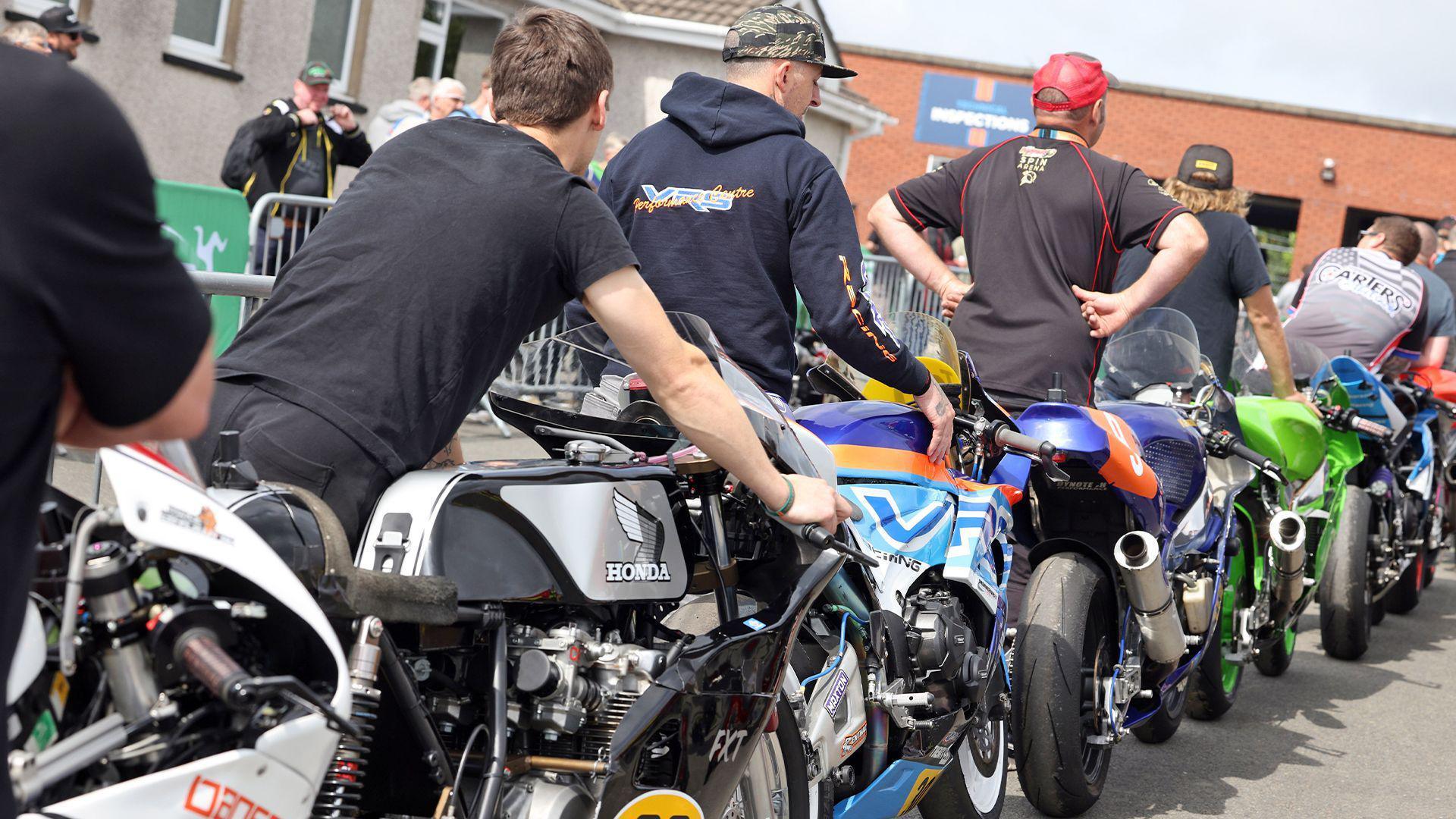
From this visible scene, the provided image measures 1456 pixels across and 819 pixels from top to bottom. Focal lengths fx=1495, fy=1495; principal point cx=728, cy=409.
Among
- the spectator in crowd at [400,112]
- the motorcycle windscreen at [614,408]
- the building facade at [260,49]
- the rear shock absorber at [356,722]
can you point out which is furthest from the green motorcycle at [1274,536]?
the building facade at [260,49]

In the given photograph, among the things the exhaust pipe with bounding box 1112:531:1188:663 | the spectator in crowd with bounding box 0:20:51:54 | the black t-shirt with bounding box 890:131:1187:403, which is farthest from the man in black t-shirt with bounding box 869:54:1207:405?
the spectator in crowd with bounding box 0:20:51:54

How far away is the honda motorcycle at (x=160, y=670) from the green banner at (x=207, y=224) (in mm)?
5286

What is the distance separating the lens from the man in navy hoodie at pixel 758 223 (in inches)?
146

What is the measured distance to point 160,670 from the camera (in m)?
1.78

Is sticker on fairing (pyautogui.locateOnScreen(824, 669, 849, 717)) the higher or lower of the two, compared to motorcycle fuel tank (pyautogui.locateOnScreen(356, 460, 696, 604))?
lower

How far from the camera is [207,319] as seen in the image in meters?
1.43

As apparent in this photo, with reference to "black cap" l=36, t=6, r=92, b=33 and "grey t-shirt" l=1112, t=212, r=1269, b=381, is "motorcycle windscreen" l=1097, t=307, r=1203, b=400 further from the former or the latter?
"black cap" l=36, t=6, r=92, b=33

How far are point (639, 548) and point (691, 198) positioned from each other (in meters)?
1.48

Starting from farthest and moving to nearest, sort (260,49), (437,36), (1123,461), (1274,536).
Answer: (437,36)
(260,49)
(1274,536)
(1123,461)

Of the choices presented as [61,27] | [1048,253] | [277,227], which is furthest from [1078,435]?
[61,27]

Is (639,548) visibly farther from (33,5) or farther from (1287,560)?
(33,5)

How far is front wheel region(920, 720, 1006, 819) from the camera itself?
12.9 ft

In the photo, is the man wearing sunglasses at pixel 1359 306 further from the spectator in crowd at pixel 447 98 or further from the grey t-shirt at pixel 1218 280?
the spectator in crowd at pixel 447 98

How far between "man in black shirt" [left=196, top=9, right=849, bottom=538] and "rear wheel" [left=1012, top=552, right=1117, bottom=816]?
168 cm
